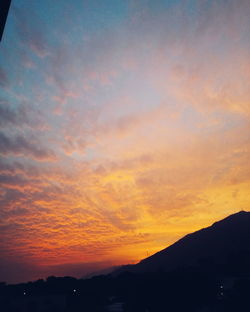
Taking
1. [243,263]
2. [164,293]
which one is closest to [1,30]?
[164,293]

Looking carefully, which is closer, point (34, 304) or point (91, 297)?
point (91, 297)

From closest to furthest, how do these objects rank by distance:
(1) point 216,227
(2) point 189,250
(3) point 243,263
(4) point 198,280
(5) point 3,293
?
(4) point 198,280 → (5) point 3,293 → (3) point 243,263 → (2) point 189,250 → (1) point 216,227

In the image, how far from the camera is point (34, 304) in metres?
39.4

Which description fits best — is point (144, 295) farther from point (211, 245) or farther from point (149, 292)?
point (211, 245)

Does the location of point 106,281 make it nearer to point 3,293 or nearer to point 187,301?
point 187,301

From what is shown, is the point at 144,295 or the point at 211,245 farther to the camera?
the point at 211,245

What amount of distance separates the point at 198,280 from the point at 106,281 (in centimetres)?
1642

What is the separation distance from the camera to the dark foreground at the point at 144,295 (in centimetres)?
2797

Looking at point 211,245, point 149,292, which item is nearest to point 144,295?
point 149,292

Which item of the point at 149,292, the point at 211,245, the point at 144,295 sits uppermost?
the point at 211,245

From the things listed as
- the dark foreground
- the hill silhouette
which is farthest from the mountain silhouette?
the dark foreground

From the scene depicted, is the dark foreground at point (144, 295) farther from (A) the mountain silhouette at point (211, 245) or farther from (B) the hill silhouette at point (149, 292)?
(A) the mountain silhouette at point (211, 245)

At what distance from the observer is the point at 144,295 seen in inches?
1141

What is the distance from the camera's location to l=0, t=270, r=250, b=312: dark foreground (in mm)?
27969
